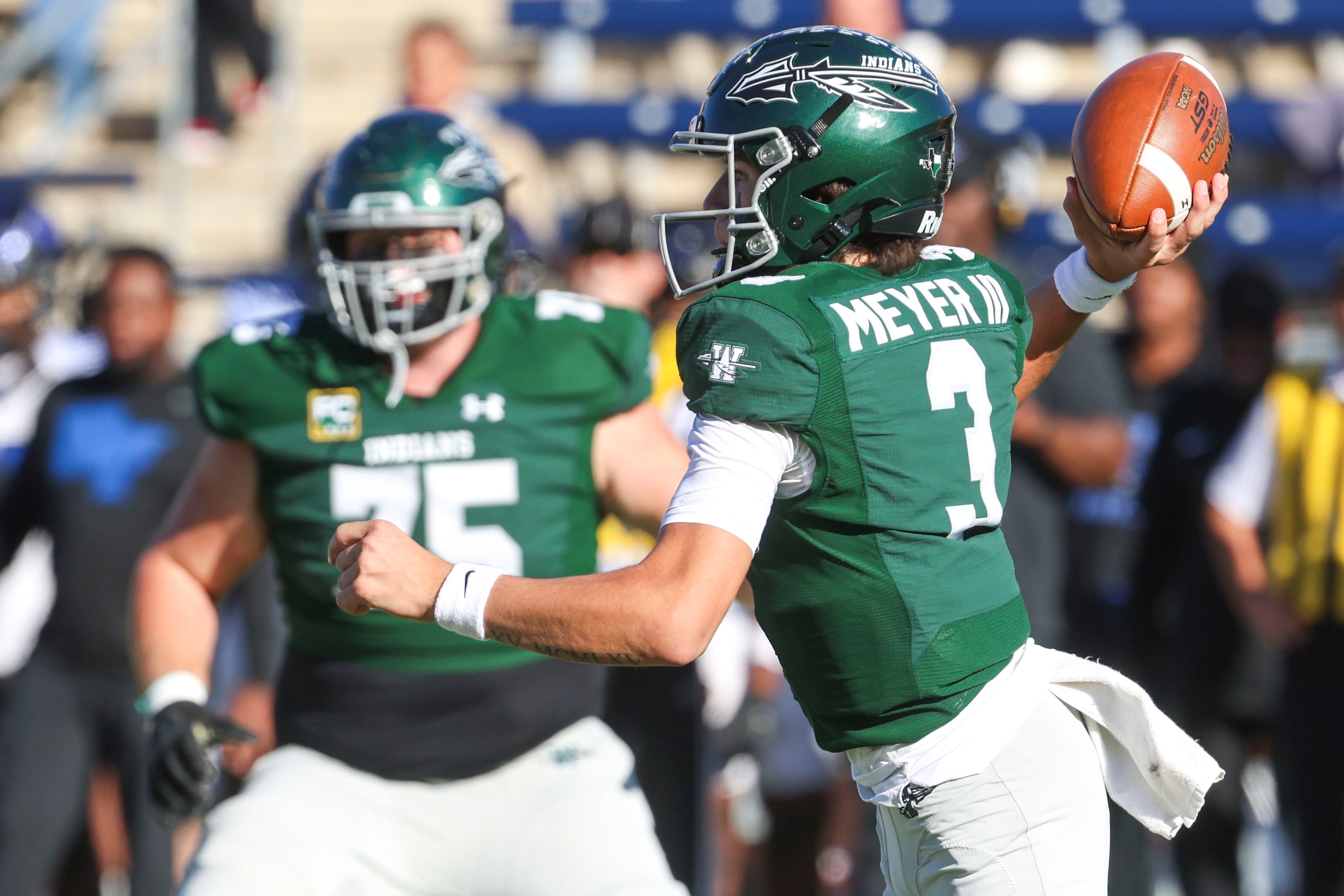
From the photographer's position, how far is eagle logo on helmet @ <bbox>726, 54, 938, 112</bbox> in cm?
209

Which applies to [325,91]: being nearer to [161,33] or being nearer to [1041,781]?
[161,33]

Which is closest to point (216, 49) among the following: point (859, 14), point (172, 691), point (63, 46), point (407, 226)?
point (63, 46)

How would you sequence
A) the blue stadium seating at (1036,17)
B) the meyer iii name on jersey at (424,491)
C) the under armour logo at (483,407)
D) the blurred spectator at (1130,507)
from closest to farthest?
1. the meyer iii name on jersey at (424,491)
2. the under armour logo at (483,407)
3. the blurred spectator at (1130,507)
4. the blue stadium seating at (1036,17)

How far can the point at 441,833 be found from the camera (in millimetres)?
2588

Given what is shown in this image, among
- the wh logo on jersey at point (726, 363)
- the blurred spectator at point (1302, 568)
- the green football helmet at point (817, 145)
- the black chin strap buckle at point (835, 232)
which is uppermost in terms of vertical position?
the green football helmet at point (817, 145)

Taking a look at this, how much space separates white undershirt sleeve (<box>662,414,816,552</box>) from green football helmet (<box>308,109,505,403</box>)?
3.45 feet

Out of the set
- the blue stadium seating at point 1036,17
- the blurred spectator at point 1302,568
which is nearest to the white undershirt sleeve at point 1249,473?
the blurred spectator at point 1302,568

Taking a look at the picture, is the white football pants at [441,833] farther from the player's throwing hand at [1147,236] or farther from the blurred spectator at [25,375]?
the blurred spectator at [25,375]

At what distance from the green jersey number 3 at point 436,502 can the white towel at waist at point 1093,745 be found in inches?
33.7

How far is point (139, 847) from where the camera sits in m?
4.23

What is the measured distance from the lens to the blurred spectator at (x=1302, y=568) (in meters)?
4.18

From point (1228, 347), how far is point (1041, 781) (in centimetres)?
306

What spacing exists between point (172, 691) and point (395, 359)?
2.25ft

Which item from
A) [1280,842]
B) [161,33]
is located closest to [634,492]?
[1280,842]
